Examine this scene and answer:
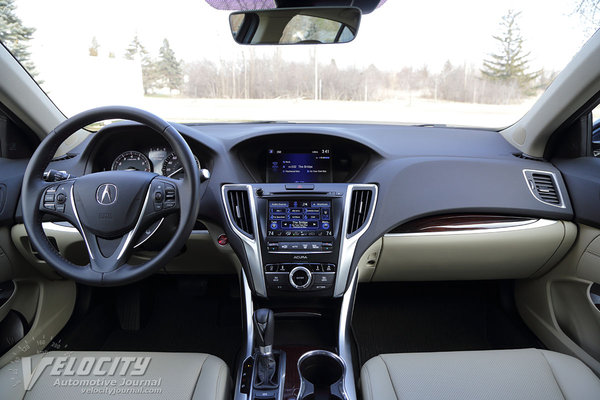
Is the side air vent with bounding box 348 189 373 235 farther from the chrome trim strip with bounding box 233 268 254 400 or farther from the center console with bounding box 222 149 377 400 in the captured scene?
the chrome trim strip with bounding box 233 268 254 400

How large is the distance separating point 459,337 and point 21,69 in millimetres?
2936

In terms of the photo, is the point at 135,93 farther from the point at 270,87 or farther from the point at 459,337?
the point at 459,337

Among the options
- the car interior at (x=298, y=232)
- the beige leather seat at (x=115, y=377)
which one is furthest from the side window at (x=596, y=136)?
the beige leather seat at (x=115, y=377)

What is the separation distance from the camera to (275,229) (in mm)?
2008

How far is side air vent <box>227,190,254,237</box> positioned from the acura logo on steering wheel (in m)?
0.55

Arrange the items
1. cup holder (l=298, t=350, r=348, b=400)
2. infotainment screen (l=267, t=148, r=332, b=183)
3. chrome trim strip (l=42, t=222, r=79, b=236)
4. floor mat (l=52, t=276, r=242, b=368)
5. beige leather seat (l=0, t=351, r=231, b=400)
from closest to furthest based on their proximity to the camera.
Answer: beige leather seat (l=0, t=351, r=231, b=400) < cup holder (l=298, t=350, r=348, b=400) < chrome trim strip (l=42, t=222, r=79, b=236) < infotainment screen (l=267, t=148, r=332, b=183) < floor mat (l=52, t=276, r=242, b=368)

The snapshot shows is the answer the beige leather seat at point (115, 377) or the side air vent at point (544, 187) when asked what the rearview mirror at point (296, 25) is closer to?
the side air vent at point (544, 187)

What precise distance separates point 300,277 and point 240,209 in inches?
16.9

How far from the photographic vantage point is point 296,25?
2082mm

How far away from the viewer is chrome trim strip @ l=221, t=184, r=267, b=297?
6.56 feet

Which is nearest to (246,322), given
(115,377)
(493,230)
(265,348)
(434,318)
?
(265,348)

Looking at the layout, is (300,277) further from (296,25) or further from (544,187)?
(544,187)

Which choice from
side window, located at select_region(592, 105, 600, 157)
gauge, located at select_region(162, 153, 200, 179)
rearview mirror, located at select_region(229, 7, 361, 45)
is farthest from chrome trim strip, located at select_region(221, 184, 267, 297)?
side window, located at select_region(592, 105, 600, 157)

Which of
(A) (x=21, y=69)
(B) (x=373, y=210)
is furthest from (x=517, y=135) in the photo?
(A) (x=21, y=69)
